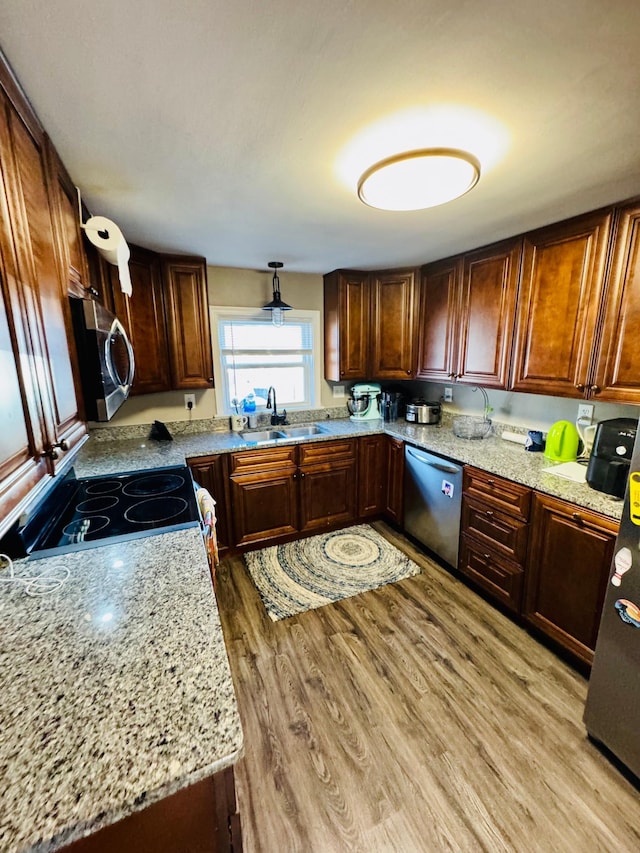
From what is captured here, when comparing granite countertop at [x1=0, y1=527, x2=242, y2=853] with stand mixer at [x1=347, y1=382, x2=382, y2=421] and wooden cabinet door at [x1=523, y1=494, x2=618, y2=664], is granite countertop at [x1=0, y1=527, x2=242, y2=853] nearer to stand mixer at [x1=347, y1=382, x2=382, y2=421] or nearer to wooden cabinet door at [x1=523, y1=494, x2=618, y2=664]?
wooden cabinet door at [x1=523, y1=494, x2=618, y2=664]

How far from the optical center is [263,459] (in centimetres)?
271

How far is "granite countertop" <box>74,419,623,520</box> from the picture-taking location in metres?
1.79

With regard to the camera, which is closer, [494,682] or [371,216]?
[494,682]

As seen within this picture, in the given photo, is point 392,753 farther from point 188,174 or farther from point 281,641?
point 188,174

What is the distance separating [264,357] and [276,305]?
0.56m

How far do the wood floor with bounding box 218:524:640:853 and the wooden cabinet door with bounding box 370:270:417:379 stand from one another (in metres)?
1.97

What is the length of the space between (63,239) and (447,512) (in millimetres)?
2552

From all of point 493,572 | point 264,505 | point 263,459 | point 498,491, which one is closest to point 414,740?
point 493,572

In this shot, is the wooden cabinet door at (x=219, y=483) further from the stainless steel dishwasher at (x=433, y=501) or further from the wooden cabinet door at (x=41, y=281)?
the stainless steel dishwasher at (x=433, y=501)

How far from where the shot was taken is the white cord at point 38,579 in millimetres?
1059

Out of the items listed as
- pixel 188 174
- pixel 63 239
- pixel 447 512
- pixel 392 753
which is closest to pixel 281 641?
pixel 392 753

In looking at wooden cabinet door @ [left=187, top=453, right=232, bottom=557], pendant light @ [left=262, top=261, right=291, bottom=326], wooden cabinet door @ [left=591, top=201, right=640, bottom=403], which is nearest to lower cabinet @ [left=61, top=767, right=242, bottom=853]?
wooden cabinet door @ [left=187, top=453, right=232, bottom=557]

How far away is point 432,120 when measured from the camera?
112cm

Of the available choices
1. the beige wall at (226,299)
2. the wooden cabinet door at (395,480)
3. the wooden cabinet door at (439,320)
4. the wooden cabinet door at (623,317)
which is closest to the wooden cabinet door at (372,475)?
the wooden cabinet door at (395,480)
